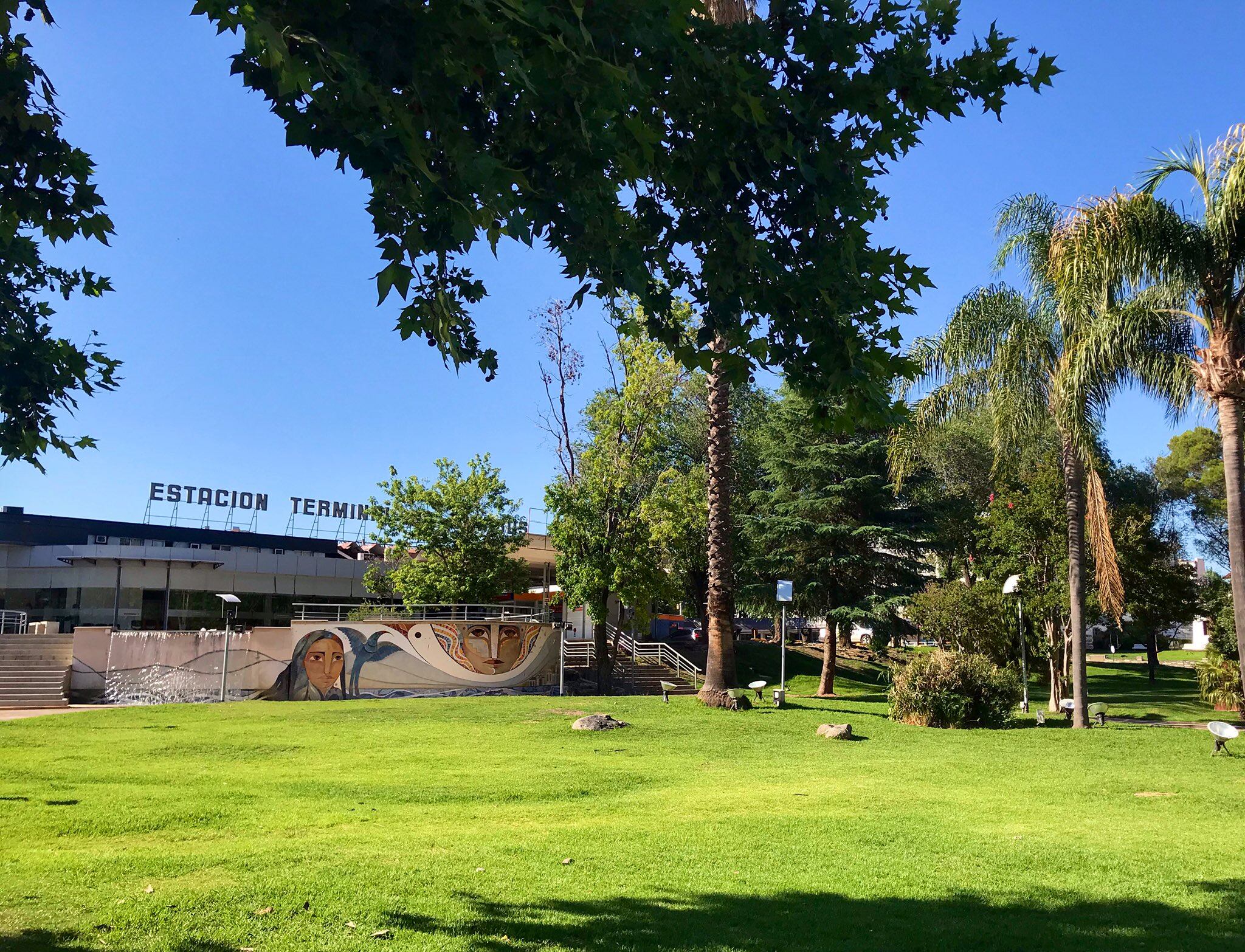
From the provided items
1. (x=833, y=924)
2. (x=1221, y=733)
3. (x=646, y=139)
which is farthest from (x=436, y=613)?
(x=646, y=139)

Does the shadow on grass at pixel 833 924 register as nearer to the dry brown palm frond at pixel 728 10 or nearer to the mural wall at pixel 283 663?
the dry brown palm frond at pixel 728 10

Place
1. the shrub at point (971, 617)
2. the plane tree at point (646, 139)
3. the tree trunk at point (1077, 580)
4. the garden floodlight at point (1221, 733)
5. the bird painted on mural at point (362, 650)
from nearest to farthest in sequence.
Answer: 1. the plane tree at point (646, 139)
2. the garden floodlight at point (1221, 733)
3. the tree trunk at point (1077, 580)
4. the bird painted on mural at point (362, 650)
5. the shrub at point (971, 617)

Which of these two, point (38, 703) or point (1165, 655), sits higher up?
point (1165, 655)

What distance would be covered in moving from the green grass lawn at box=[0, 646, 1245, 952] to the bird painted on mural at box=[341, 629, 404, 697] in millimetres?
12459

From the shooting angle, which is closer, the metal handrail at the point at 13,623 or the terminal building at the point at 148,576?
the metal handrail at the point at 13,623

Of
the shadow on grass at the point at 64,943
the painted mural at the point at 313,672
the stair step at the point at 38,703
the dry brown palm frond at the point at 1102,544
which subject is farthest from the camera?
the painted mural at the point at 313,672

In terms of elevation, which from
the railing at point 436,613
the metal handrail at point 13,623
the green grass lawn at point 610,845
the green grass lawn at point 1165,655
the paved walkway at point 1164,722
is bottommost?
the green grass lawn at point 1165,655

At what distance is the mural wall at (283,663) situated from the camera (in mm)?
29547

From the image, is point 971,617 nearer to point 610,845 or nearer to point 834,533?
point 834,533

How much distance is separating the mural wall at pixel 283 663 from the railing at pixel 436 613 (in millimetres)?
775

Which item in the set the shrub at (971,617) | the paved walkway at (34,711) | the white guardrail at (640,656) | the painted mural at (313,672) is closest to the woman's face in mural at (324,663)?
the painted mural at (313,672)

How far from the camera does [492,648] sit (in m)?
31.1

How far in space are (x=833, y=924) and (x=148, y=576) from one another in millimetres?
46147

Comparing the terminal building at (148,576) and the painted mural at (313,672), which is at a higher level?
the terminal building at (148,576)
